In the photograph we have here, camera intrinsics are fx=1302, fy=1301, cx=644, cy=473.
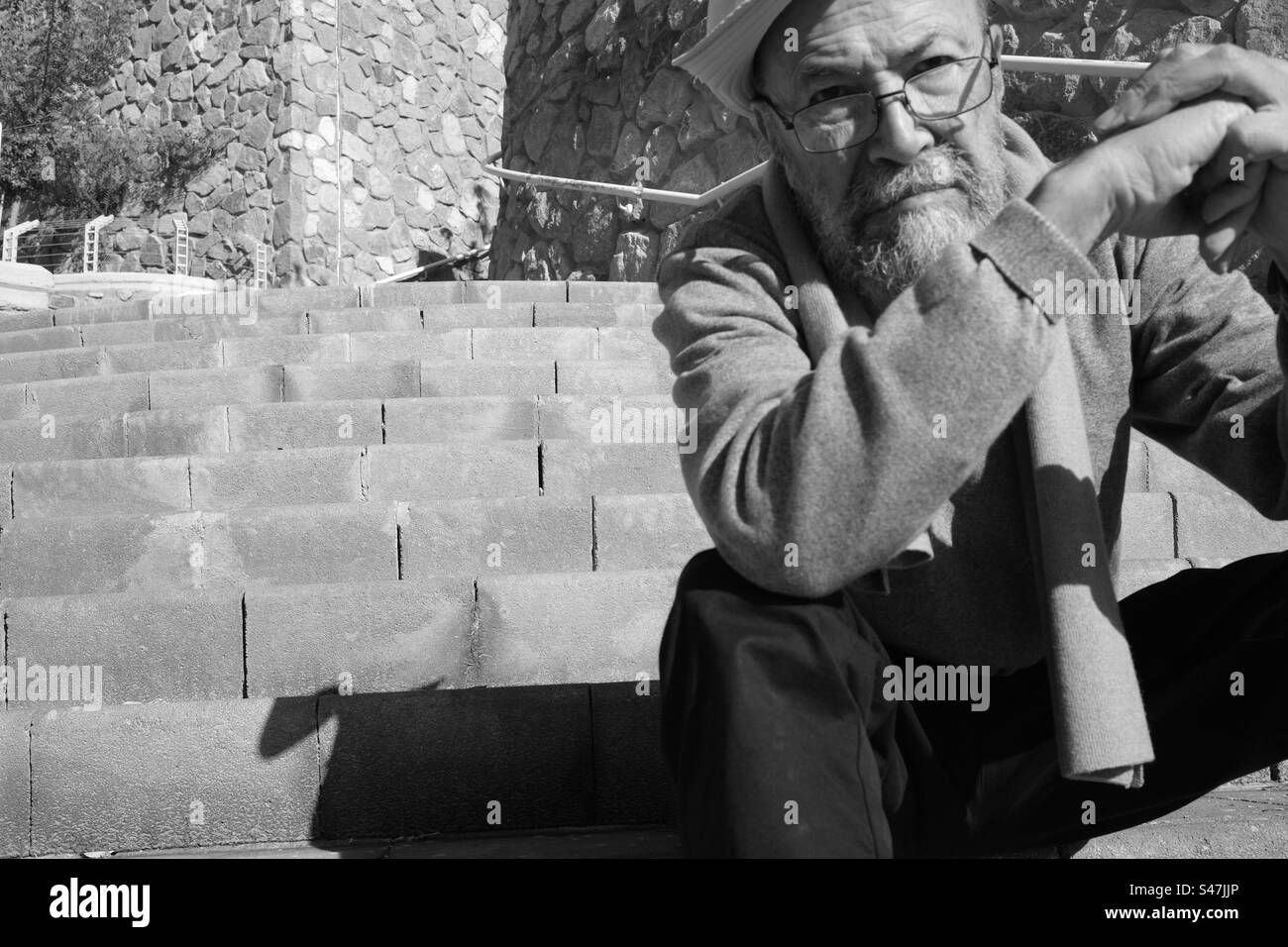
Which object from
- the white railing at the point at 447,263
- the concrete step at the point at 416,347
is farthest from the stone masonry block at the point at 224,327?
the white railing at the point at 447,263

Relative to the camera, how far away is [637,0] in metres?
8.75

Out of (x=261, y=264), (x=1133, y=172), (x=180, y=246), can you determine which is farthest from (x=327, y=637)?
(x=180, y=246)

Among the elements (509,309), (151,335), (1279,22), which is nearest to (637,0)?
(509,309)

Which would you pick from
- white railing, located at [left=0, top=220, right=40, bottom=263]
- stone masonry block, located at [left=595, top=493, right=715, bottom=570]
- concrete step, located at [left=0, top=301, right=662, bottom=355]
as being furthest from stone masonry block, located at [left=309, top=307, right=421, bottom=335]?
white railing, located at [left=0, top=220, right=40, bottom=263]

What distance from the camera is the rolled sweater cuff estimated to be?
1.27 metres

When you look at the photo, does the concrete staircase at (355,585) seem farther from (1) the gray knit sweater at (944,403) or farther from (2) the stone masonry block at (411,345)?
(1) the gray knit sweater at (944,403)

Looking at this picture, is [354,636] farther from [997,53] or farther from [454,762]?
[997,53]

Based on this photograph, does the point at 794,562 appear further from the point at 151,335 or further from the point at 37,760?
the point at 151,335

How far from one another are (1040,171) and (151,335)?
573cm

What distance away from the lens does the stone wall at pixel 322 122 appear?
1484 cm

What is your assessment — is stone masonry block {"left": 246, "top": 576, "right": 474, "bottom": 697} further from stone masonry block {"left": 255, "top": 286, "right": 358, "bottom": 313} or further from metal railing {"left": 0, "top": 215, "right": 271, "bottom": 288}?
metal railing {"left": 0, "top": 215, "right": 271, "bottom": 288}

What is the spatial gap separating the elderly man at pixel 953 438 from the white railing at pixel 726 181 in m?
0.28

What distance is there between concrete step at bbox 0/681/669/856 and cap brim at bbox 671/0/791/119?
1024 millimetres

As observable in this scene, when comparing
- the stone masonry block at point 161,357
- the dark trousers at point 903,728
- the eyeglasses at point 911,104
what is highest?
the stone masonry block at point 161,357
